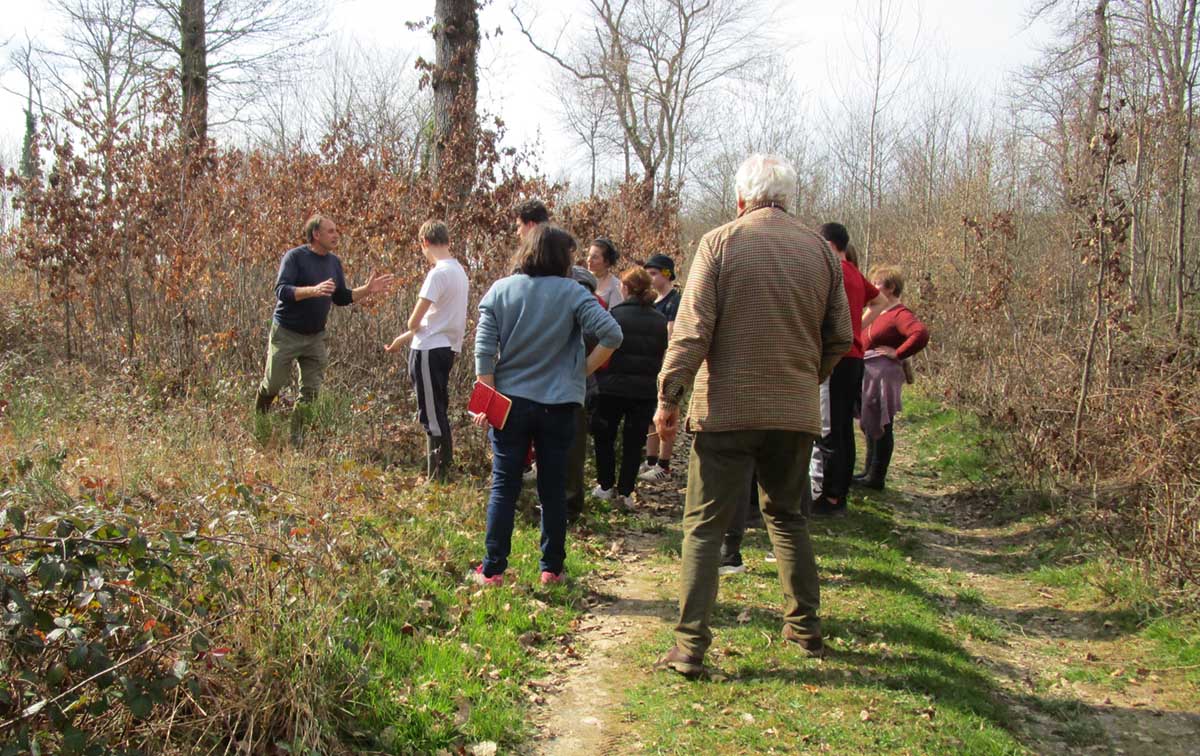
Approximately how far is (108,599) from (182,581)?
326 millimetres

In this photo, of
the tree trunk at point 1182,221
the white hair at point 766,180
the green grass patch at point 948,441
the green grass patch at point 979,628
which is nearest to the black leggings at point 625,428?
the green grass patch at point 979,628

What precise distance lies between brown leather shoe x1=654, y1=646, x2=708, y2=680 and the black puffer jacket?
3052 mm

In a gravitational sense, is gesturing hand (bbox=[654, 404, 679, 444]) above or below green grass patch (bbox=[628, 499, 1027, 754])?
above

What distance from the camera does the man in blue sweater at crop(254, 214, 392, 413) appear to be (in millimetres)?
7500

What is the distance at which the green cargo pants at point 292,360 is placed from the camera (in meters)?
7.62

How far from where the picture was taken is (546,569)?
210 inches

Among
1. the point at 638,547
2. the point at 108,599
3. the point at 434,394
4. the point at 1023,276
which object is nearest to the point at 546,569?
the point at 638,547

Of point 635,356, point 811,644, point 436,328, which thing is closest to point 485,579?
point 811,644

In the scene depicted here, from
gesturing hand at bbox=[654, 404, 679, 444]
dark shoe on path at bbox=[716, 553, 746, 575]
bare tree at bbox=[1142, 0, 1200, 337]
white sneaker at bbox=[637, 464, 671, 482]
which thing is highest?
bare tree at bbox=[1142, 0, 1200, 337]

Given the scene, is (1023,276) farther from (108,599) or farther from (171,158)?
(108,599)

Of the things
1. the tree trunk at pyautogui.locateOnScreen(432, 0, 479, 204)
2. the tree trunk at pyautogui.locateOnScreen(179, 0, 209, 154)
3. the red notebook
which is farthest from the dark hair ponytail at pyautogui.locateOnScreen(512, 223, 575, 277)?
the tree trunk at pyautogui.locateOnScreen(179, 0, 209, 154)

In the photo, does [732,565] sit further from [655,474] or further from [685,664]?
[655,474]

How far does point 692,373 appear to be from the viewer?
409cm

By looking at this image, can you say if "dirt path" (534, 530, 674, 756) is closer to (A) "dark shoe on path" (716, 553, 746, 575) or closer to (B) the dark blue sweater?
(A) "dark shoe on path" (716, 553, 746, 575)
